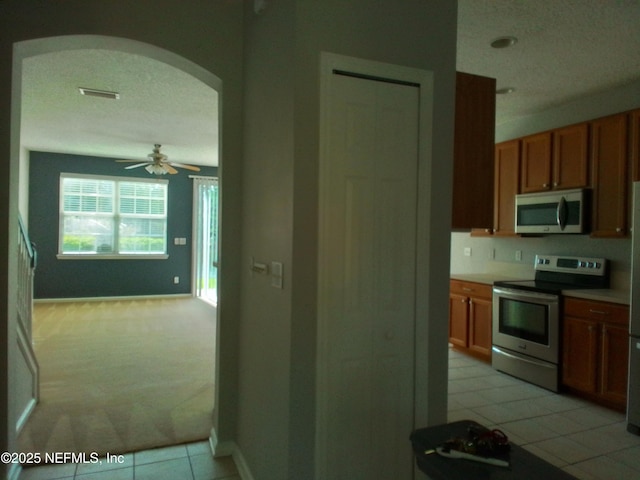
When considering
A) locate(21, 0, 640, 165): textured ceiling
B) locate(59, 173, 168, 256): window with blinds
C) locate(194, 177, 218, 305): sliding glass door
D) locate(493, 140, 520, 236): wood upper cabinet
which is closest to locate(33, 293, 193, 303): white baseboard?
locate(194, 177, 218, 305): sliding glass door

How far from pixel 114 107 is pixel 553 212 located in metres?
4.84

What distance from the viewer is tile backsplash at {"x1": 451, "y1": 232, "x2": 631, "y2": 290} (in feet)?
11.2

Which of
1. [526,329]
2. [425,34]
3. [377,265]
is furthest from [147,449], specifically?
[526,329]

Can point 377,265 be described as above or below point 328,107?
below

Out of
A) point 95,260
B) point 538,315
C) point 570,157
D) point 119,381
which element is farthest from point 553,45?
point 95,260

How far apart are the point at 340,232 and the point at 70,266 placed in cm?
694

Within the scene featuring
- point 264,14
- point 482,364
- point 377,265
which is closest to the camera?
point 377,265

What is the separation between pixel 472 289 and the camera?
4254mm

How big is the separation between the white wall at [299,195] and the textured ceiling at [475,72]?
912 mm

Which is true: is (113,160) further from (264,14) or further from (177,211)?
(264,14)

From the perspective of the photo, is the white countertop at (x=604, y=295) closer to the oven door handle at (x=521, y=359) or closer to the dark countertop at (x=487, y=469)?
the oven door handle at (x=521, y=359)

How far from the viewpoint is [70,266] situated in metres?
6.74

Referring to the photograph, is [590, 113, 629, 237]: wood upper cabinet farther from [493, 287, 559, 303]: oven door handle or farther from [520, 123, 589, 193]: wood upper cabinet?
[493, 287, 559, 303]: oven door handle

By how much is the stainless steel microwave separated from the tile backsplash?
313 mm
